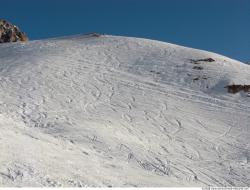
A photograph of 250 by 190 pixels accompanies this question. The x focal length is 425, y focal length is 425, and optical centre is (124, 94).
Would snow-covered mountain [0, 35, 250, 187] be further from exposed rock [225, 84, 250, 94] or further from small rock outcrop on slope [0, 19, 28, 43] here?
small rock outcrop on slope [0, 19, 28, 43]

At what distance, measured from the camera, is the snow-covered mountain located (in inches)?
538

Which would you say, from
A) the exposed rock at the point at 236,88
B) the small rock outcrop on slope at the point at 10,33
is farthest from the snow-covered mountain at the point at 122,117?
the small rock outcrop on slope at the point at 10,33

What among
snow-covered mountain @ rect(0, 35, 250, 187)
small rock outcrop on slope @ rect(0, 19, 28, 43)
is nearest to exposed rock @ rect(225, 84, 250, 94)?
snow-covered mountain @ rect(0, 35, 250, 187)

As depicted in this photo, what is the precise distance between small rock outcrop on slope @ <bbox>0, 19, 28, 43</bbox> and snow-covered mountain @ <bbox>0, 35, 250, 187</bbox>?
15.8 metres

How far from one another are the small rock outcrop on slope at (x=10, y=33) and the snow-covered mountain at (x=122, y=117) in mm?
15801

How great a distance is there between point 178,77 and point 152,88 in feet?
11.8

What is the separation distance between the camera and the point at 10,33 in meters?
55.2

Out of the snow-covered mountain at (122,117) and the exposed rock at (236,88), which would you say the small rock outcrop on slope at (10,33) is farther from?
the exposed rock at (236,88)

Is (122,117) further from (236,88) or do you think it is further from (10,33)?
(10,33)

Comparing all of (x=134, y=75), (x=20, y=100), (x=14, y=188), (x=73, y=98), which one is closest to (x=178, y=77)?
(x=134, y=75)

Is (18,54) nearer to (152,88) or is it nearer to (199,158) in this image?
(152,88)

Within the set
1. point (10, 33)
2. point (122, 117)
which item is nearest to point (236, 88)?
point (122, 117)

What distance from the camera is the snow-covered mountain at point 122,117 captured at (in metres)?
13.7

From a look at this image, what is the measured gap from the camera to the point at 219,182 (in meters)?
14.4
